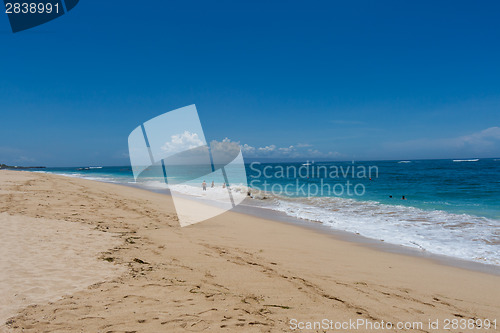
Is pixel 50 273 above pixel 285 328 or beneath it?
above

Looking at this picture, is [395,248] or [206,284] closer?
[206,284]

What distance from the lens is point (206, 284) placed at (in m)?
4.30

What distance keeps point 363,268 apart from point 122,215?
835cm

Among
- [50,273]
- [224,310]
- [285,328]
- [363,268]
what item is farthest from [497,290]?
[50,273]

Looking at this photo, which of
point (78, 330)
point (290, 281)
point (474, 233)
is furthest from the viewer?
point (474, 233)

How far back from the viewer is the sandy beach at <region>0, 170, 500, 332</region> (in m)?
3.22

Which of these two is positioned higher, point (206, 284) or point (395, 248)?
point (206, 284)

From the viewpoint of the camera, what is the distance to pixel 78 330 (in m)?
2.85

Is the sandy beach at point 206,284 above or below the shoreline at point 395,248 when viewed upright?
above

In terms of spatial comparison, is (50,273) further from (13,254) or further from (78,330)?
(78,330)

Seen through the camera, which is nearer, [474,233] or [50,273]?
[50,273]

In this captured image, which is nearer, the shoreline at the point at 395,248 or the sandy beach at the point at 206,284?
the sandy beach at the point at 206,284

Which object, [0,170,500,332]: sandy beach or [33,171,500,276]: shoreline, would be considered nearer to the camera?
[0,170,500,332]: sandy beach

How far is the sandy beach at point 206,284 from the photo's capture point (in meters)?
3.22
